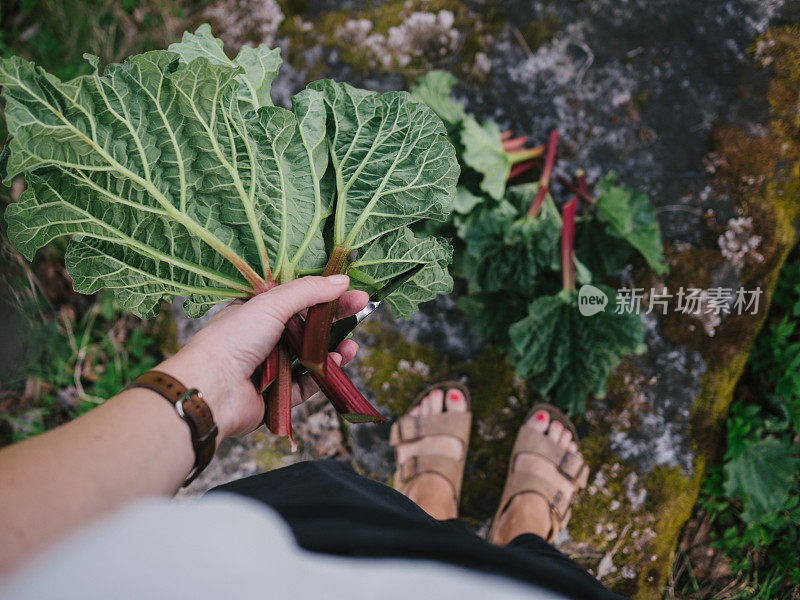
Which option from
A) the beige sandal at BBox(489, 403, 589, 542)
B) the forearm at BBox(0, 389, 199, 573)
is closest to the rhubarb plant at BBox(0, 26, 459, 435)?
the forearm at BBox(0, 389, 199, 573)

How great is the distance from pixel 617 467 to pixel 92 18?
3.56 meters

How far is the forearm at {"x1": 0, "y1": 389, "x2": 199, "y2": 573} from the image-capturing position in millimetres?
941

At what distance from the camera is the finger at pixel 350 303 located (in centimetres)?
158

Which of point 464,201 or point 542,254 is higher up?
point 464,201

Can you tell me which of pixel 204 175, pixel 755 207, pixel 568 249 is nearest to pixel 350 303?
pixel 204 175

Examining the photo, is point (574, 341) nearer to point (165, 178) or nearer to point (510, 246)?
point (510, 246)

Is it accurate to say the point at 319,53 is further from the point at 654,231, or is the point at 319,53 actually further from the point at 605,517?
the point at 605,517

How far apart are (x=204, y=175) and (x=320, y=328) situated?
1.67 feet

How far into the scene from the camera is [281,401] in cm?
145

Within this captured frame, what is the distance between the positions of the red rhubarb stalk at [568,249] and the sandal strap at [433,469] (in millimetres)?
967

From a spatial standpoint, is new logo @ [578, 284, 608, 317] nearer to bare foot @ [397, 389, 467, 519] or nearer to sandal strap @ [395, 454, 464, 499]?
bare foot @ [397, 389, 467, 519]

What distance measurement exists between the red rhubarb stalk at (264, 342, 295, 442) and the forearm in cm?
27

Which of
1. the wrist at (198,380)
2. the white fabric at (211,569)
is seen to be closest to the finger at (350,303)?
the wrist at (198,380)

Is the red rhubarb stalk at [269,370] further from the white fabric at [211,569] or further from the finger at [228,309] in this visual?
the white fabric at [211,569]
